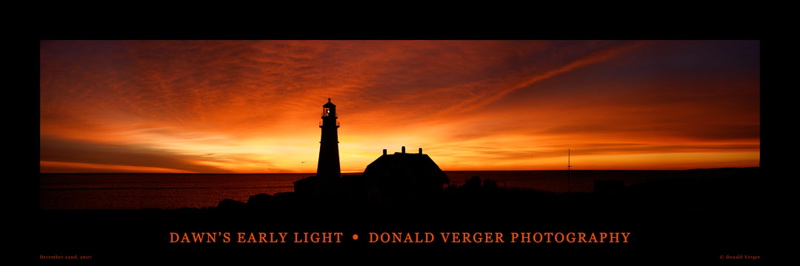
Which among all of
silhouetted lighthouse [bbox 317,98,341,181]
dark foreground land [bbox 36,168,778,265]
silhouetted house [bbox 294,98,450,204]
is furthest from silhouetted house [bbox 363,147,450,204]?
silhouetted lighthouse [bbox 317,98,341,181]

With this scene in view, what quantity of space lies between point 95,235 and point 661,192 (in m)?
33.0

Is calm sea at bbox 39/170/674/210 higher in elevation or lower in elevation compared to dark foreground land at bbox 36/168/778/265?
lower

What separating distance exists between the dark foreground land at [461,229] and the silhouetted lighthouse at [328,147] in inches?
76.9

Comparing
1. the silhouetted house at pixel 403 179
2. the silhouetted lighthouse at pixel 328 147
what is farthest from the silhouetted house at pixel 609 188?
the silhouetted lighthouse at pixel 328 147

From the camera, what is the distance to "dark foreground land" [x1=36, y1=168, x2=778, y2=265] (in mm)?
8953

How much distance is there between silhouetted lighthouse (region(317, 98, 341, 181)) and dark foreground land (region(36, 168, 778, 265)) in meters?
1.95

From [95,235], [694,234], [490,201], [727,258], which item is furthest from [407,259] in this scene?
[95,235]

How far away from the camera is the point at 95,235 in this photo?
19859 millimetres

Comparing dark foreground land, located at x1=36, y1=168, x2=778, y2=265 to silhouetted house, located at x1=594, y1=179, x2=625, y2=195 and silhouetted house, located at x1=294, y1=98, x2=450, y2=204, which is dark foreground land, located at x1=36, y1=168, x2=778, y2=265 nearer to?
silhouetted house, located at x1=594, y1=179, x2=625, y2=195

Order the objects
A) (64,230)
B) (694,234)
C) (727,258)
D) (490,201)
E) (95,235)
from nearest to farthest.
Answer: (727,258), (694,234), (95,235), (64,230), (490,201)

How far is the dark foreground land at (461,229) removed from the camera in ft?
29.4

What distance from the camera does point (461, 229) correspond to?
54.9 ft

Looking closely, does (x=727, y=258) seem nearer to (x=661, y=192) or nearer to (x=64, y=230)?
(x=661, y=192)

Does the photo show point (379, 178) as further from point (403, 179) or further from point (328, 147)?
point (328, 147)
